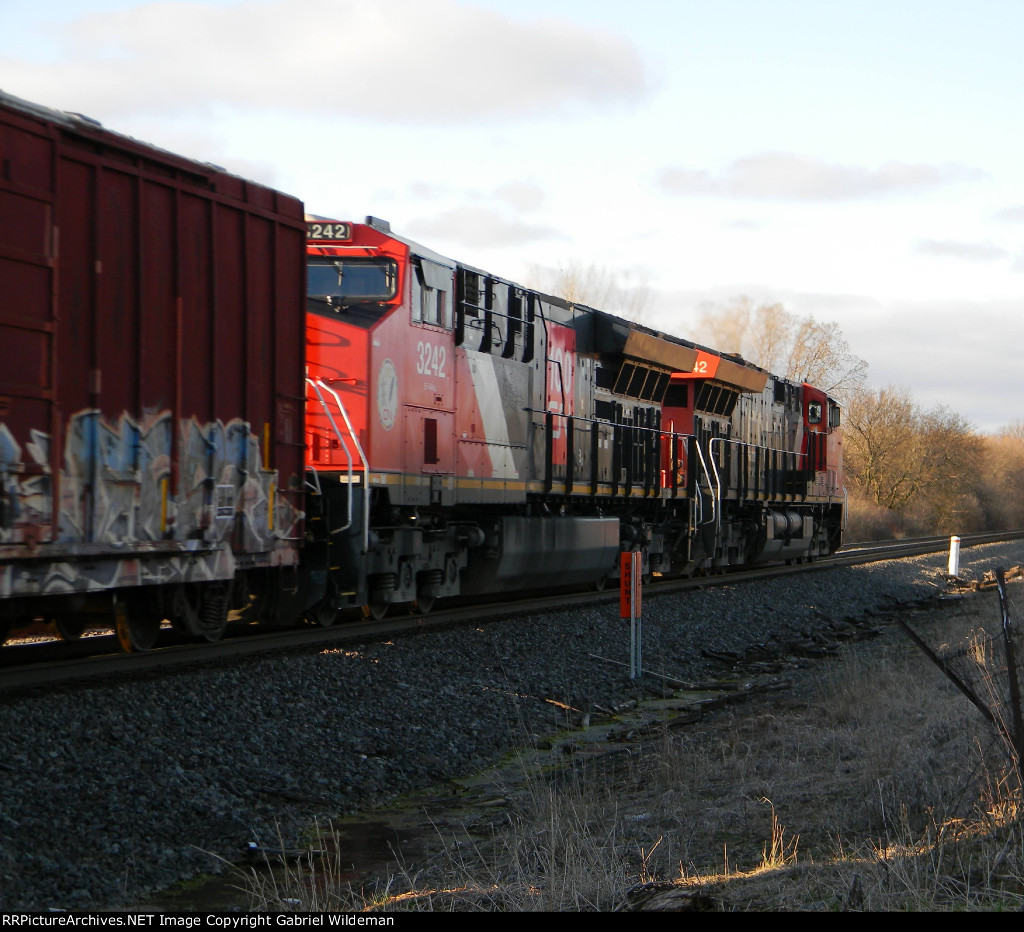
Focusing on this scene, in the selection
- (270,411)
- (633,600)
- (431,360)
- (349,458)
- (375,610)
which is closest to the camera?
(270,411)

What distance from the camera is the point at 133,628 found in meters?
8.57

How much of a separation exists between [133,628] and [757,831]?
5.13 m

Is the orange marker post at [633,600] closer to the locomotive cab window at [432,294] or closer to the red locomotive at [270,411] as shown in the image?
the red locomotive at [270,411]

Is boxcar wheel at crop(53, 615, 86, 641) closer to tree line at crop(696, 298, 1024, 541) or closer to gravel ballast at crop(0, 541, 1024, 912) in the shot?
gravel ballast at crop(0, 541, 1024, 912)

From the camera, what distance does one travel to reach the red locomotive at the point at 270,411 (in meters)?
6.77

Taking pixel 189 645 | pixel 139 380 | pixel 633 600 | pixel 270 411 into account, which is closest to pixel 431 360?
pixel 270 411

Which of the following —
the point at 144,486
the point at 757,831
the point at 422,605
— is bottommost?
the point at 757,831

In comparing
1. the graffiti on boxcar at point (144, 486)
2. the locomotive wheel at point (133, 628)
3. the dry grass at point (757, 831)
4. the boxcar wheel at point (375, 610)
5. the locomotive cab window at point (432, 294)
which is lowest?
the dry grass at point (757, 831)

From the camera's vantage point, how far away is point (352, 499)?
10.3 meters

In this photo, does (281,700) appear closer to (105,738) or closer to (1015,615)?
(105,738)

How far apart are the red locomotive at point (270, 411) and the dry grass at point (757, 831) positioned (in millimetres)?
2834

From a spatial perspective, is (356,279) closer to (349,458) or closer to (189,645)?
(349,458)

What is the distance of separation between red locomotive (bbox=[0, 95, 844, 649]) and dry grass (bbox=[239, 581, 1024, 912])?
9.30 ft

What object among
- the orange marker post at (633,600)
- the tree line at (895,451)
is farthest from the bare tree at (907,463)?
the orange marker post at (633,600)
